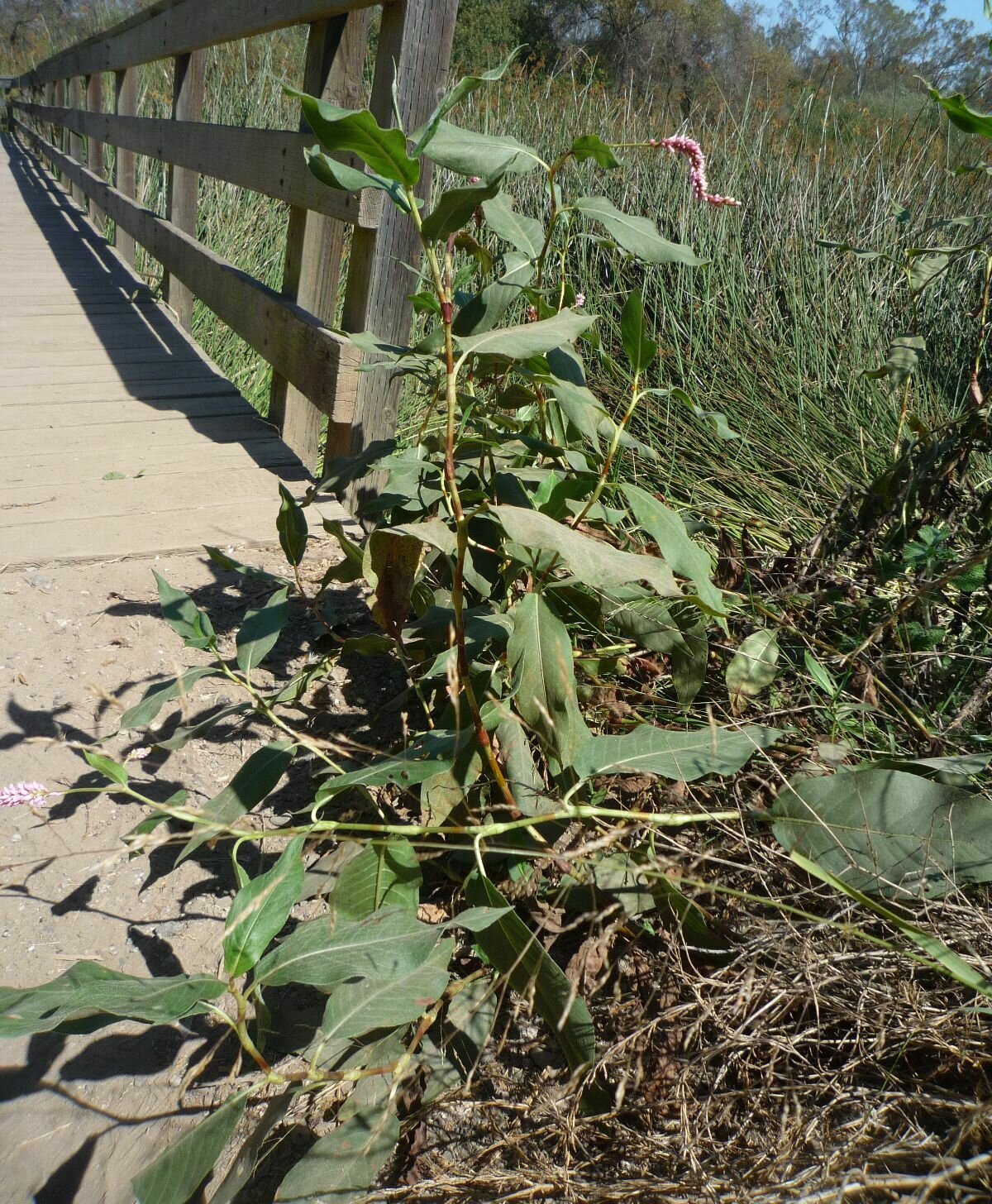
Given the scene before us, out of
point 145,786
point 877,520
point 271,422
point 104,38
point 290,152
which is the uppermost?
point 104,38

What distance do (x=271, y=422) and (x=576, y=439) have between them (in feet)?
5.36

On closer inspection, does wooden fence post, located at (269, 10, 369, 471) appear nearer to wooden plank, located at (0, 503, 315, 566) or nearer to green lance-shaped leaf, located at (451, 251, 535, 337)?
wooden plank, located at (0, 503, 315, 566)

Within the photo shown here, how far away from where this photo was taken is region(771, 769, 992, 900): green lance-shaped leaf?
0.94 meters

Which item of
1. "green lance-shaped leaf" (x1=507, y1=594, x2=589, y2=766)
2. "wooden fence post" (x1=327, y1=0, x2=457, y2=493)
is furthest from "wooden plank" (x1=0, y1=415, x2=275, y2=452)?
"green lance-shaped leaf" (x1=507, y1=594, x2=589, y2=766)

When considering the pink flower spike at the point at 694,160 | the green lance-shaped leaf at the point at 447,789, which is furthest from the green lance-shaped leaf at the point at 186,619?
the pink flower spike at the point at 694,160

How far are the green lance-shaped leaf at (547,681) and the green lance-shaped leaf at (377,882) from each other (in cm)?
19

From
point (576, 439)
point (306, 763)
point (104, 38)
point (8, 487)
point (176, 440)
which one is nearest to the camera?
point (306, 763)

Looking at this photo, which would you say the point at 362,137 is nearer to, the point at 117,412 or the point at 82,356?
the point at 117,412

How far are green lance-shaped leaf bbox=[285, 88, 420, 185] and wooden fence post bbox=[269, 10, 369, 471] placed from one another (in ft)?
5.54

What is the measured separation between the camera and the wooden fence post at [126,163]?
5.96 metres

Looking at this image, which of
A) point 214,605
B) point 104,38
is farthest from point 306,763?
point 104,38

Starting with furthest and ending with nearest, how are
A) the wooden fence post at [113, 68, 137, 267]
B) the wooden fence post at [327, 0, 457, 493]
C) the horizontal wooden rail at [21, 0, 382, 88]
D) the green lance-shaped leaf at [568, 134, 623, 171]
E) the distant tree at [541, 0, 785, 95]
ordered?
1. the distant tree at [541, 0, 785, 95]
2. the wooden fence post at [113, 68, 137, 267]
3. the horizontal wooden rail at [21, 0, 382, 88]
4. the wooden fence post at [327, 0, 457, 493]
5. the green lance-shaped leaf at [568, 134, 623, 171]

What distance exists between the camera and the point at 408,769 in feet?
3.58

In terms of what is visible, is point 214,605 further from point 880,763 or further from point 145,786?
point 880,763
